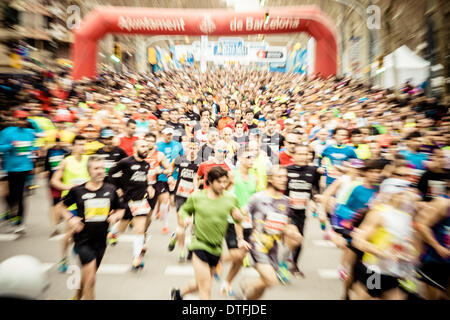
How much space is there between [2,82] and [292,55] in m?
28.2

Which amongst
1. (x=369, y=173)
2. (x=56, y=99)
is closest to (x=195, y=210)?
(x=369, y=173)

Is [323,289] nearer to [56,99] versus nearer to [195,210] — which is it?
[195,210]

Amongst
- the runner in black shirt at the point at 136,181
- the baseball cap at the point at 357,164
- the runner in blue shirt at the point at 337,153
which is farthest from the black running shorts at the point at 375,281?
the runner in black shirt at the point at 136,181

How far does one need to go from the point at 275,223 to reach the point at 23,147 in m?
5.26

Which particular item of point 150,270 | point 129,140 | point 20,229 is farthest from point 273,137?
point 20,229

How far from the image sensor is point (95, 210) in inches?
119

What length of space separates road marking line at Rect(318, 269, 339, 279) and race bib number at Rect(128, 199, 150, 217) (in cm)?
304

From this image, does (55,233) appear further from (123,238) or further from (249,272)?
(249,272)

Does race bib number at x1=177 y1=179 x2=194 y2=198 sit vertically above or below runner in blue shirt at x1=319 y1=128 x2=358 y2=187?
below

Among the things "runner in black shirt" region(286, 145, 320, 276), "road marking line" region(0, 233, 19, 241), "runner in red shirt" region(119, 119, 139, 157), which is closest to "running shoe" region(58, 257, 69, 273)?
"road marking line" region(0, 233, 19, 241)

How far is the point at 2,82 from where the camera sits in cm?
1012

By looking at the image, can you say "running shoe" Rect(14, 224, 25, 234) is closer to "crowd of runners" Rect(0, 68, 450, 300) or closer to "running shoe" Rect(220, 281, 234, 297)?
"crowd of runners" Rect(0, 68, 450, 300)

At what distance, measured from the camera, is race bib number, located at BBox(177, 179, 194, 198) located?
4945mm
